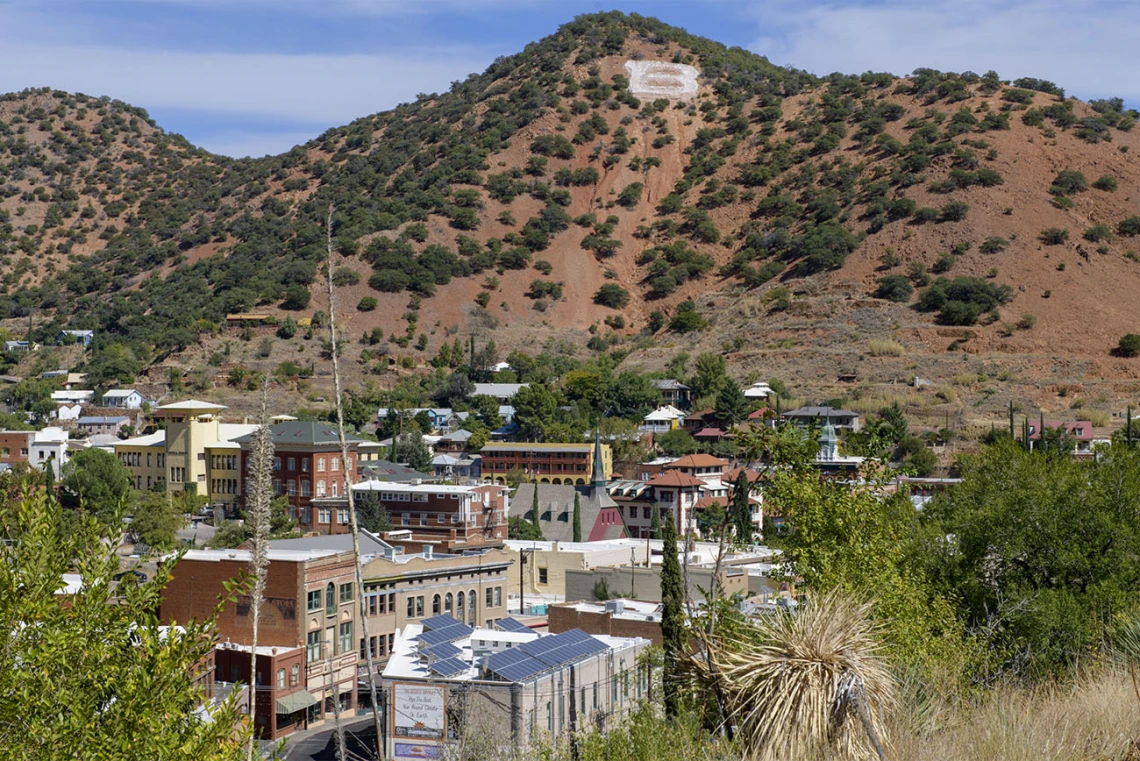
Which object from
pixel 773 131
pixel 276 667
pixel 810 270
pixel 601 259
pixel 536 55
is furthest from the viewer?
pixel 536 55

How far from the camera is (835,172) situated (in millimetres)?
107188

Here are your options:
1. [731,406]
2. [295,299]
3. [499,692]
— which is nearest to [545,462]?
[731,406]

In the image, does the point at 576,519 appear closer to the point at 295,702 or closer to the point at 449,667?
the point at 295,702

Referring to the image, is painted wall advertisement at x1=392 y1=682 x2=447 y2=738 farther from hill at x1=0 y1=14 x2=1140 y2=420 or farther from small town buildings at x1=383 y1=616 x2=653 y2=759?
hill at x1=0 y1=14 x2=1140 y2=420

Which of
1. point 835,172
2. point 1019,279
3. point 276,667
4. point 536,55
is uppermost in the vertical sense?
point 536,55

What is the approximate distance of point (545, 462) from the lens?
2746 inches

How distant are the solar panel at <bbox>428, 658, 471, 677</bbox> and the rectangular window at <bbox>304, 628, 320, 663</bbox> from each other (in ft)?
22.1

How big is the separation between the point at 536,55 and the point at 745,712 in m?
131

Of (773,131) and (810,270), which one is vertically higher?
(773,131)

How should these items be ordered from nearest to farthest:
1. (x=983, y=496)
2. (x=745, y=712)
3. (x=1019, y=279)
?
(x=745, y=712)
(x=983, y=496)
(x=1019, y=279)

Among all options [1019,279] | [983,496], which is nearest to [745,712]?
[983,496]

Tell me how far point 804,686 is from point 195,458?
60.3 metres

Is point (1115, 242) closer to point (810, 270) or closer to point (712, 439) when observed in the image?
point (810, 270)

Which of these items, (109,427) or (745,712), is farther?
(109,427)
